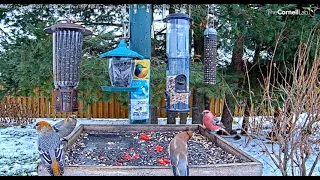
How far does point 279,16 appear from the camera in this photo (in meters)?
5.14

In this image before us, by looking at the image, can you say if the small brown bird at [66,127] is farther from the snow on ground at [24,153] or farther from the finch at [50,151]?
the snow on ground at [24,153]

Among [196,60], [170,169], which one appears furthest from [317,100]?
[196,60]

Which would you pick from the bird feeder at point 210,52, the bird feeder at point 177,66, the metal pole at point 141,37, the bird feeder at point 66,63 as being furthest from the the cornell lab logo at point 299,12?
the bird feeder at point 66,63

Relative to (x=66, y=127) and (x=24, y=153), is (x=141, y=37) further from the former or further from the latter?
(x=24, y=153)

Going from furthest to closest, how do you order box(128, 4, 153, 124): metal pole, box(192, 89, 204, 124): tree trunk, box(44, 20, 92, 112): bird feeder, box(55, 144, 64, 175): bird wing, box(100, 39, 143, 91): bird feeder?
box(192, 89, 204, 124): tree trunk
box(128, 4, 153, 124): metal pole
box(100, 39, 143, 91): bird feeder
box(44, 20, 92, 112): bird feeder
box(55, 144, 64, 175): bird wing

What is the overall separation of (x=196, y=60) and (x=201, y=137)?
3245mm

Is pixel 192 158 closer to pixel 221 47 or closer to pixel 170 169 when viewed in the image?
pixel 170 169

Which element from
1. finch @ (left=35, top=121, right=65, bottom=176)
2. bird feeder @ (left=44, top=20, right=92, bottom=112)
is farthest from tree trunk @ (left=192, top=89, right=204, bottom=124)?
finch @ (left=35, top=121, right=65, bottom=176)

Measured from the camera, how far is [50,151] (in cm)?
222

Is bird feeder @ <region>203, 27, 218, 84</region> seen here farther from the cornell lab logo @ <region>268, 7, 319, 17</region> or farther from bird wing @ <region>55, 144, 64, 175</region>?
bird wing @ <region>55, 144, 64, 175</region>

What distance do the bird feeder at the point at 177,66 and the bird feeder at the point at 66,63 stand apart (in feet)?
3.08

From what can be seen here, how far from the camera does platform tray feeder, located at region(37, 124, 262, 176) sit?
6.67 feet

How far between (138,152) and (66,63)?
1148 millimetres

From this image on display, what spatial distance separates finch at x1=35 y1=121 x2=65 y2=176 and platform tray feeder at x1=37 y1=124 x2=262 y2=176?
2.2 inches
